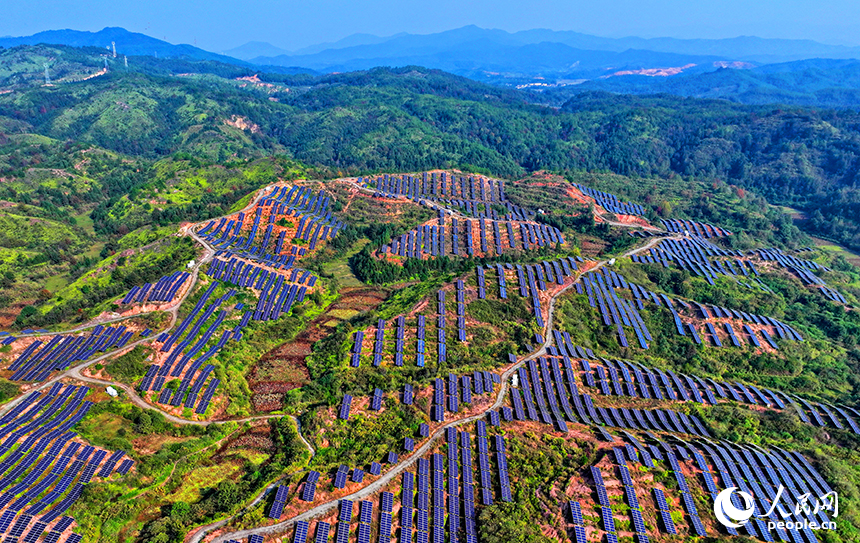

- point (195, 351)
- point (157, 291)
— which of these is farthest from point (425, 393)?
point (157, 291)

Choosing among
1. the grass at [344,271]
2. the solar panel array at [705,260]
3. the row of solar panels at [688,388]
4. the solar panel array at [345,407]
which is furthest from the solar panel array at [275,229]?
the solar panel array at [705,260]

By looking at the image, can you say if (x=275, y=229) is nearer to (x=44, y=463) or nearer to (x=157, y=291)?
(x=157, y=291)

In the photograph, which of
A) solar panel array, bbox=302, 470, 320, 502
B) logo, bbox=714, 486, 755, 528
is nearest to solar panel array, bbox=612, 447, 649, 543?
logo, bbox=714, 486, 755, 528

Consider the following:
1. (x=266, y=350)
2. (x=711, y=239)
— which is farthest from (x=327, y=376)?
(x=711, y=239)

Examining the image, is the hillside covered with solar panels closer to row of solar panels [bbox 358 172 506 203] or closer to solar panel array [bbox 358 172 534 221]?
solar panel array [bbox 358 172 534 221]

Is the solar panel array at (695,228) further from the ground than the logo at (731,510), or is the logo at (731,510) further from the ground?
the logo at (731,510)

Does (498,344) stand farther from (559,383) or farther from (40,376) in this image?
(40,376)

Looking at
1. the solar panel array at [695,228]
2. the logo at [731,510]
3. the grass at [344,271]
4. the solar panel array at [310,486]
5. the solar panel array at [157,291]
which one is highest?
the solar panel array at [157,291]

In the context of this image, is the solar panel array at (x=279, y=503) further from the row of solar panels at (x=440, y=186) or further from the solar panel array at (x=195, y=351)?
the row of solar panels at (x=440, y=186)
